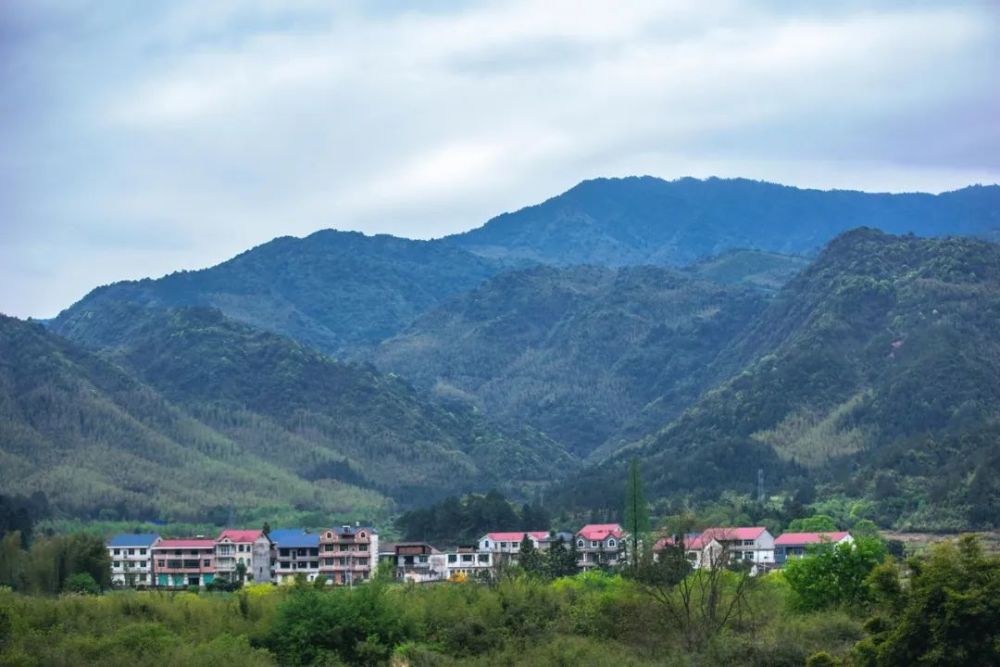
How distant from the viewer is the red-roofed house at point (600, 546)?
82.4 meters

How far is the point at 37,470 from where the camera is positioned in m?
121

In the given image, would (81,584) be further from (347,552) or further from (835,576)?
(835,576)

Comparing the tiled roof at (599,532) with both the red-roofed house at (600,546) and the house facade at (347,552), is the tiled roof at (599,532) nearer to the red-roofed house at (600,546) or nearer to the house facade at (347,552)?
the red-roofed house at (600,546)

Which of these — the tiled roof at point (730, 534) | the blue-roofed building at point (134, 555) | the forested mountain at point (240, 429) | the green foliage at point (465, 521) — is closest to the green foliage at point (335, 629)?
the tiled roof at point (730, 534)

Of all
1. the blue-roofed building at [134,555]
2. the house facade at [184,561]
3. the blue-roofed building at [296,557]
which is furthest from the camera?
the blue-roofed building at [296,557]

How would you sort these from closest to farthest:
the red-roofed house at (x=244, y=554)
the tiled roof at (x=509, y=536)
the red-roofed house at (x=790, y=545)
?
the red-roofed house at (x=790, y=545), the red-roofed house at (x=244, y=554), the tiled roof at (x=509, y=536)

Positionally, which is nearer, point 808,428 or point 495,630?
point 495,630

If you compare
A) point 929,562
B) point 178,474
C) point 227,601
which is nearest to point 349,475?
point 178,474

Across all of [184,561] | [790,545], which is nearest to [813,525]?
[790,545]

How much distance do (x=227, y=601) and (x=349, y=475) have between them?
297 ft

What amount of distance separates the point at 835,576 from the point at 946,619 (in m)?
20.2

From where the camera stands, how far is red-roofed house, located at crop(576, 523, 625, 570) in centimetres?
8238

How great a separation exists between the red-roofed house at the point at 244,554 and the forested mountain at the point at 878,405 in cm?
3794

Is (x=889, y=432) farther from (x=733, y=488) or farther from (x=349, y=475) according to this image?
(x=349, y=475)
